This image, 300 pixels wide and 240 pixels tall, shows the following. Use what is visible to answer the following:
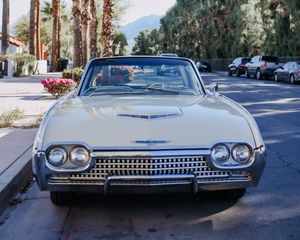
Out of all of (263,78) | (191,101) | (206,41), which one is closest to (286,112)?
(191,101)

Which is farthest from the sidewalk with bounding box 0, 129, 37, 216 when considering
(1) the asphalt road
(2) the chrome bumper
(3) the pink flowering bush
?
(3) the pink flowering bush

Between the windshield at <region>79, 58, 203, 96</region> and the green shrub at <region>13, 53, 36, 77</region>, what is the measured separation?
100 ft

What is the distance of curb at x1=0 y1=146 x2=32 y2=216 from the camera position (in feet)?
17.5

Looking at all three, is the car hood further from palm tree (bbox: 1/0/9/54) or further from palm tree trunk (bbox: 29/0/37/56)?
palm tree trunk (bbox: 29/0/37/56)

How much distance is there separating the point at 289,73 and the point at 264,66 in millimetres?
5017

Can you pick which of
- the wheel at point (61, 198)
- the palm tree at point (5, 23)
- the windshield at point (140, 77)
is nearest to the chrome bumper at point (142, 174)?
the wheel at point (61, 198)

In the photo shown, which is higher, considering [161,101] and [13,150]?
[161,101]

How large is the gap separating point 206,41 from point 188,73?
61.8 m

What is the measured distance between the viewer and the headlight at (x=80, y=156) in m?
4.37

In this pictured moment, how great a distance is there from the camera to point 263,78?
35.9 m

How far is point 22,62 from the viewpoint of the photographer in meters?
36.6

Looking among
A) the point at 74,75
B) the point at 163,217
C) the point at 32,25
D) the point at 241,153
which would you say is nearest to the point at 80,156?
the point at 163,217

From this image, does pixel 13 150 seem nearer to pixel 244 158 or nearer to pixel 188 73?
pixel 188 73

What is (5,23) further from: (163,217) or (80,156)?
(80,156)
